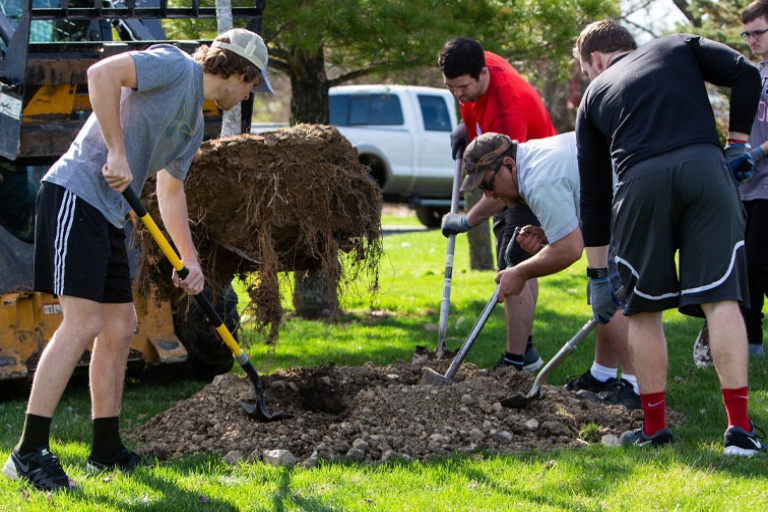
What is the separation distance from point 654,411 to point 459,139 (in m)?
2.75

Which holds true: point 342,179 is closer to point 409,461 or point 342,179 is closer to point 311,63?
point 409,461

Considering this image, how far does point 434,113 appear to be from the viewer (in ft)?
59.7

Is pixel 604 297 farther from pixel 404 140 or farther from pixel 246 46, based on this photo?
pixel 404 140

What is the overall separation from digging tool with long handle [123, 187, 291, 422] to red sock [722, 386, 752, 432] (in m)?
2.18

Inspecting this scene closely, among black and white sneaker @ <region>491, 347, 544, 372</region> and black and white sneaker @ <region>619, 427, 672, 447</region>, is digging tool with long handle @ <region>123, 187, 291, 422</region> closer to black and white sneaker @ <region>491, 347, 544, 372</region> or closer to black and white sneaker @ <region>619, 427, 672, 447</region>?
black and white sneaker @ <region>619, 427, 672, 447</region>

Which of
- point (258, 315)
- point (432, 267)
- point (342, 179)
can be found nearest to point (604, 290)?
point (342, 179)

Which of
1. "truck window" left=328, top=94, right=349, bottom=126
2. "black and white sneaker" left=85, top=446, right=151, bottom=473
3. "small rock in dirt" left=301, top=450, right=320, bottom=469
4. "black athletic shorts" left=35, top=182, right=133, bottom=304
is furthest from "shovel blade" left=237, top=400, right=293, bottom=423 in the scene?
"truck window" left=328, top=94, right=349, bottom=126

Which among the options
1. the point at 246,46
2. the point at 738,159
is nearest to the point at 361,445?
the point at 246,46

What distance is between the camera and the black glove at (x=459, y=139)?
673 centimetres

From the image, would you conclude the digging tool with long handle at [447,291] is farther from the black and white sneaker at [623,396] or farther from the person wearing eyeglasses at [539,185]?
the person wearing eyeglasses at [539,185]

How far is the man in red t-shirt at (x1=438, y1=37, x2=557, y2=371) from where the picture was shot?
5859 mm

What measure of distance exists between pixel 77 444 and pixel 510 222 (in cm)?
277

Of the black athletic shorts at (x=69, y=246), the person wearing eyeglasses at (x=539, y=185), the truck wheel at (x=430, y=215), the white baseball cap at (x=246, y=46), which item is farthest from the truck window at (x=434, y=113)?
the black athletic shorts at (x=69, y=246)

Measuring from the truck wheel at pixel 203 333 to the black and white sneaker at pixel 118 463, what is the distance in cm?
169
